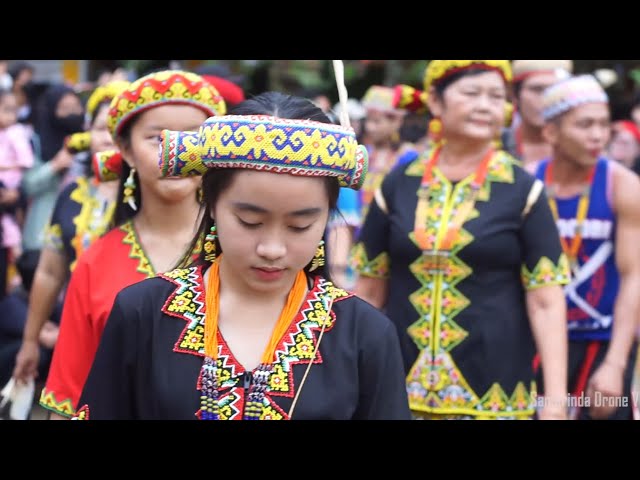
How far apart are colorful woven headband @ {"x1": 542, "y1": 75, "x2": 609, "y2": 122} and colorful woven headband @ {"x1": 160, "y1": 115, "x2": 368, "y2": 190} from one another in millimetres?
3649

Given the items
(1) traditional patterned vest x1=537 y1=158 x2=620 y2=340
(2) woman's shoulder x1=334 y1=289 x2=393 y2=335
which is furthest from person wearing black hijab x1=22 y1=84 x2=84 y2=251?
(2) woman's shoulder x1=334 y1=289 x2=393 y2=335

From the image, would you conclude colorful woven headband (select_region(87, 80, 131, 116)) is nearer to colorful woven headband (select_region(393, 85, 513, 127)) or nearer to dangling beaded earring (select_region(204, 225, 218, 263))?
colorful woven headband (select_region(393, 85, 513, 127))

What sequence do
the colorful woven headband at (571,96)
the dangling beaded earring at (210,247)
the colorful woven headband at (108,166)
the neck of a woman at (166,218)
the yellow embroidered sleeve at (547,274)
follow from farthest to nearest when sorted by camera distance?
the colorful woven headband at (571,96) → the yellow embroidered sleeve at (547,274) → the colorful woven headband at (108,166) → the neck of a woman at (166,218) → the dangling beaded earring at (210,247)

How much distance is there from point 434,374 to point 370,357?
2.17 m

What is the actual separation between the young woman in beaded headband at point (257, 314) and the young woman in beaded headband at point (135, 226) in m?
1.00

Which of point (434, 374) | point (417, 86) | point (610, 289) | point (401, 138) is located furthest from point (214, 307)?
point (417, 86)

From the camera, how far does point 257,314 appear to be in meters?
3.12

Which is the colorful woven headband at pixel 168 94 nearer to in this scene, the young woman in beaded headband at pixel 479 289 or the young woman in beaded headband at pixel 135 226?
the young woman in beaded headband at pixel 135 226

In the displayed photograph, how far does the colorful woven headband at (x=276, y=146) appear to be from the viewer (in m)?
2.90

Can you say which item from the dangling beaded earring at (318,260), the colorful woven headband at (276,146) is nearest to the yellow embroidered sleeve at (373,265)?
the dangling beaded earring at (318,260)

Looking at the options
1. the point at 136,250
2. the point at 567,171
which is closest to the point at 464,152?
the point at 567,171

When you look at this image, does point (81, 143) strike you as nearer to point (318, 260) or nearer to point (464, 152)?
point (464, 152)

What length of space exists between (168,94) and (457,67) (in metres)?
1.67

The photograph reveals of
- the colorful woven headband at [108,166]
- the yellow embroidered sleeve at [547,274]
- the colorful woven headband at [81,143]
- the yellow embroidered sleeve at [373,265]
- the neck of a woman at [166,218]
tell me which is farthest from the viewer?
the colorful woven headband at [81,143]
